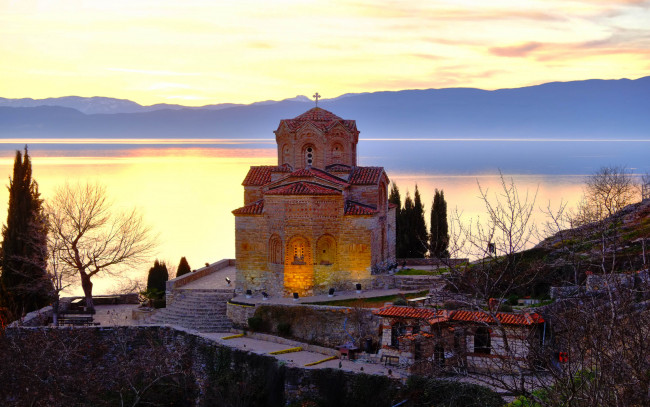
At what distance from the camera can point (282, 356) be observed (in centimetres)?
2261

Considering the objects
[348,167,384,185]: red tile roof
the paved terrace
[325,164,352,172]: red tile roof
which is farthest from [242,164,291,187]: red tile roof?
the paved terrace

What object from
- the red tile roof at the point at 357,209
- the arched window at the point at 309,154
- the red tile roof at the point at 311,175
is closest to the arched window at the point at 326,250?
the red tile roof at the point at 357,209

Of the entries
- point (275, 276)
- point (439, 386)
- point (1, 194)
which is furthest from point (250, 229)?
point (1, 194)

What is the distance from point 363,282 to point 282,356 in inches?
224

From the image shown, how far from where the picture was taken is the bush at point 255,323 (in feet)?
81.9

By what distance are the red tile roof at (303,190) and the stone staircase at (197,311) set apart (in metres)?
4.14

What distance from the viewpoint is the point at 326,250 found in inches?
1088

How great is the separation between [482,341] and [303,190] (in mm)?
9325

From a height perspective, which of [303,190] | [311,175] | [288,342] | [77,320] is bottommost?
[288,342]

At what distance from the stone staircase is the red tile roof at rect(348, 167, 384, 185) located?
21.4ft

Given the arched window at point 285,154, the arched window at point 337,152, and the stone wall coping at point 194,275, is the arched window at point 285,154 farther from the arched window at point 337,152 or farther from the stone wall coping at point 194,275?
the stone wall coping at point 194,275

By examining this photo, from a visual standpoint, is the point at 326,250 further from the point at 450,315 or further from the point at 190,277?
the point at 450,315

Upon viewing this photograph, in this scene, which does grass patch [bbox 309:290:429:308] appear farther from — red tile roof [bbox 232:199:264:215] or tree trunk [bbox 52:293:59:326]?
tree trunk [bbox 52:293:59:326]

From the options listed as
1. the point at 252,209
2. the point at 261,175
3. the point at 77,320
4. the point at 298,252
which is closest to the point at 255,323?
the point at 298,252
